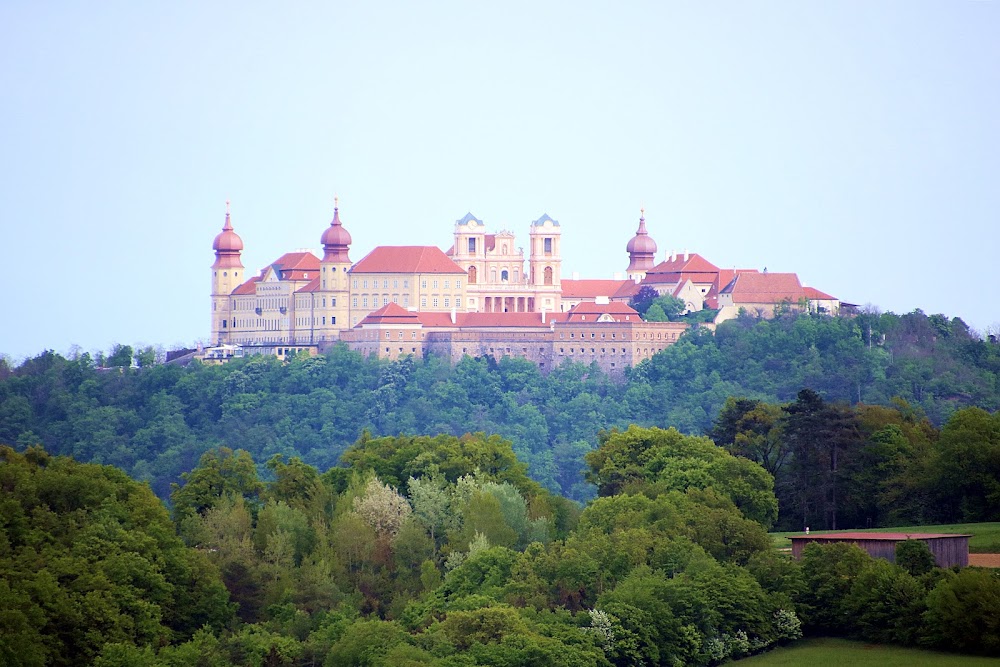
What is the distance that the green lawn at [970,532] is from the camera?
54.8 metres

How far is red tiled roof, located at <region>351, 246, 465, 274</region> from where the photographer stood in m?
126

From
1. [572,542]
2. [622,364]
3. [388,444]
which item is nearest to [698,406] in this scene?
[622,364]

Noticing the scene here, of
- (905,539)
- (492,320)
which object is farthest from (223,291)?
(905,539)

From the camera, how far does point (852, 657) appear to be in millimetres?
48844

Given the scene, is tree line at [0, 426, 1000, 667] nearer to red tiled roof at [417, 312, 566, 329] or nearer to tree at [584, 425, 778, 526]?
tree at [584, 425, 778, 526]

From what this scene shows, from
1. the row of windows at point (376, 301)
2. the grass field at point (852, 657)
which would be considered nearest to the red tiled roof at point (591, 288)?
the row of windows at point (376, 301)

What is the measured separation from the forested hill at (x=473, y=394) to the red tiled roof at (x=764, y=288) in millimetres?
3508

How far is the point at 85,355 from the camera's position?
437 ft

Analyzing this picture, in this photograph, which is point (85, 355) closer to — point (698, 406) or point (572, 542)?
point (698, 406)

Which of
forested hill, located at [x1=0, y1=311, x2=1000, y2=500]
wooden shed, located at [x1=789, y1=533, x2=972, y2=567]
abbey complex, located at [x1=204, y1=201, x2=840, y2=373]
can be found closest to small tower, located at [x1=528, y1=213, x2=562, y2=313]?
abbey complex, located at [x1=204, y1=201, x2=840, y2=373]

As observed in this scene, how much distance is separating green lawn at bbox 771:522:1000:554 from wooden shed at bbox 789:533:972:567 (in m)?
0.81

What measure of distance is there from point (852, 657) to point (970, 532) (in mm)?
9376

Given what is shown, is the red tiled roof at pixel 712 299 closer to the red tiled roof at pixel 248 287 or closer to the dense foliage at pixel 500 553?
the red tiled roof at pixel 248 287

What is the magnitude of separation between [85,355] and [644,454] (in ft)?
233
